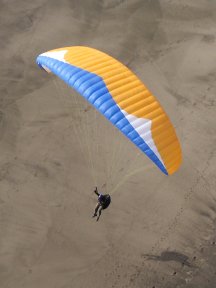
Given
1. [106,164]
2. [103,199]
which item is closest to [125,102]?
[103,199]

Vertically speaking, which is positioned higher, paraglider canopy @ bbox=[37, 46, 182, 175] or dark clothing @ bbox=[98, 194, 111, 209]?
paraglider canopy @ bbox=[37, 46, 182, 175]

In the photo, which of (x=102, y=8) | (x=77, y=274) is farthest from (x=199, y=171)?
(x=102, y=8)

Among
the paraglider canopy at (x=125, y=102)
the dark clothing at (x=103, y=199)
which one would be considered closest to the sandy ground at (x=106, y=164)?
the dark clothing at (x=103, y=199)

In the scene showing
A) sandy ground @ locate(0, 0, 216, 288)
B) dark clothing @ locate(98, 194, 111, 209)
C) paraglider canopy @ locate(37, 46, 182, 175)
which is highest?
paraglider canopy @ locate(37, 46, 182, 175)

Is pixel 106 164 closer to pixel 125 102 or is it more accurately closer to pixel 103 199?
pixel 103 199

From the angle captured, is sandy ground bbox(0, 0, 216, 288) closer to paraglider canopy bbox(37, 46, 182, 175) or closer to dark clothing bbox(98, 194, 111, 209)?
dark clothing bbox(98, 194, 111, 209)

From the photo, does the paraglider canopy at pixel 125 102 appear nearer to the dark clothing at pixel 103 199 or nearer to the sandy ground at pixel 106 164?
the dark clothing at pixel 103 199

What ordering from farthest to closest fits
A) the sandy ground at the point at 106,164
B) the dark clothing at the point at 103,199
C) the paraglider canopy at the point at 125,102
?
the sandy ground at the point at 106,164
the dark clothing at the point at 103,199
the paraglider canopy at the point at 125,102

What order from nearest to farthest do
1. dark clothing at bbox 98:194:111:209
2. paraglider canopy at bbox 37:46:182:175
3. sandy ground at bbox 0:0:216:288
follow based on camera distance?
paraglider canopy at bbox 37:46:182:175 < dark clothing at bbox 98:194:111:209 < sandy ground at bbox 0:0:216:288

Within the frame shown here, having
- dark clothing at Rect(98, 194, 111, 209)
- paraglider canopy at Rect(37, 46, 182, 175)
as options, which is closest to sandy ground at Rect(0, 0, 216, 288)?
dark clothing at Rect(98, 194, 111, 209)
